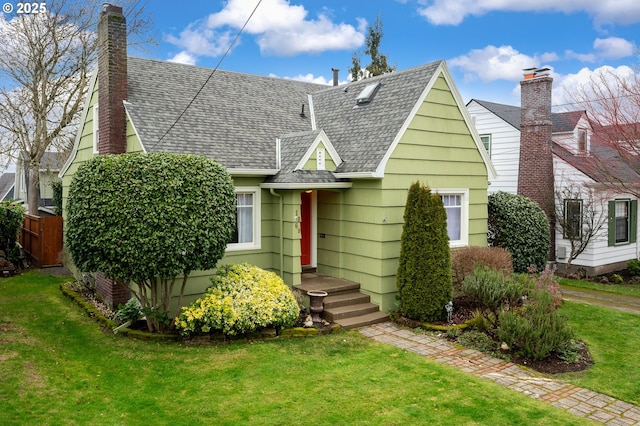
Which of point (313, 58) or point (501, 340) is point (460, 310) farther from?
point (313, 58)

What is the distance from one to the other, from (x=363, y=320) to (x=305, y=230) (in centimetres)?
327

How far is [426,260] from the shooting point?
33.6 feet

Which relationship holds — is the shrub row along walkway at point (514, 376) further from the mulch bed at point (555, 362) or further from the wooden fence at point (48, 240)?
the wooden fence at point (48, 240)

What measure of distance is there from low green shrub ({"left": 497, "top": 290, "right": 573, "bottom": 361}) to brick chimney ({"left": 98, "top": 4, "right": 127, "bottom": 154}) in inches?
361

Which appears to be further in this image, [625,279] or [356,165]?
[625,279]

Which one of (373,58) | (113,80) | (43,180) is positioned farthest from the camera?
(43,180)

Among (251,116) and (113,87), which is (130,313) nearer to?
(113,87)

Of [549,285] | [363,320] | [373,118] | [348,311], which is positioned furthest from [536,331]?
[373,118]

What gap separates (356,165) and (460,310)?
411cm

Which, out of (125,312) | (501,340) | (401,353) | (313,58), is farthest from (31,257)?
(501,340)

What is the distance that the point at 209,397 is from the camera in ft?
22.8

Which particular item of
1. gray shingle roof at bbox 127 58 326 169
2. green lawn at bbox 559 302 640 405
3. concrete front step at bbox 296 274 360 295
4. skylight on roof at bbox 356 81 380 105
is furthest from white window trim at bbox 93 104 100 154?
green lawn at bbox 559 302 640 405

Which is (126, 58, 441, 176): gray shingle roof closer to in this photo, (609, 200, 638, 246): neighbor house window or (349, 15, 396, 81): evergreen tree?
(609, 200, 638, 246): neighbor house window

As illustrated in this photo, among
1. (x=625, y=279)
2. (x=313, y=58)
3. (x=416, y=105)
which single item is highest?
(x=313, y=58)
